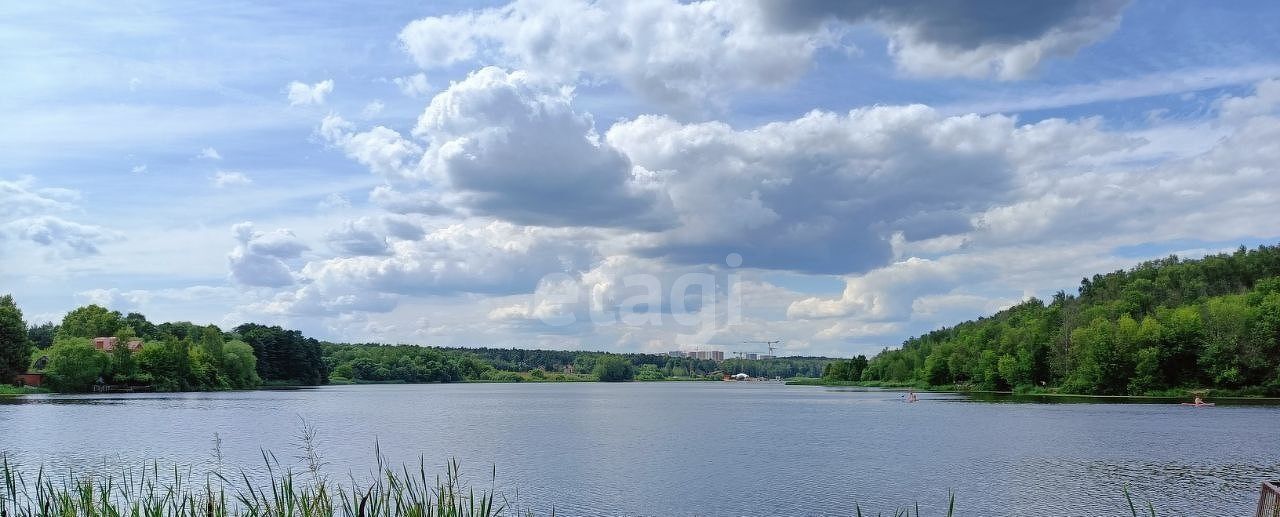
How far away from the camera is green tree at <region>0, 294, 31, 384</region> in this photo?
345 ft

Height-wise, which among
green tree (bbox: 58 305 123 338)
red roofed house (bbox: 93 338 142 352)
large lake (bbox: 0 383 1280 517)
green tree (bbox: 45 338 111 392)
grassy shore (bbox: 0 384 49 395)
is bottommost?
large lake (bbox: 0 383 1280 517)

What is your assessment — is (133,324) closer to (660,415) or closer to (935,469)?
(660,415)

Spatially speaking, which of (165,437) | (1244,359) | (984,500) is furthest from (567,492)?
(1244,359)

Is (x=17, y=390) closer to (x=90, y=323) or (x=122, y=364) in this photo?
(x=122, y=364)

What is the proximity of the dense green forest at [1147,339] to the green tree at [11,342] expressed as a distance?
129266mm

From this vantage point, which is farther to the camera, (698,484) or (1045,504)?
(698,484)

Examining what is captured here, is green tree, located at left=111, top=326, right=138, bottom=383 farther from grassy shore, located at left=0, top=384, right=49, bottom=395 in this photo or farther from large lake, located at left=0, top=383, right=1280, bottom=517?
large lake, located at left=0, top=383, right=1280, bottom=517

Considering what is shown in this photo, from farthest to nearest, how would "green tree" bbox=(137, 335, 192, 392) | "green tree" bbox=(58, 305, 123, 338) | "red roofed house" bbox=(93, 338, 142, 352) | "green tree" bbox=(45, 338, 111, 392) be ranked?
"green tree" bbox=(58, 305, 123, 338) < "red roofed house" bbox=(93, 338, 142, 352) < "green tree" bbox=(137, 335, 192, 392) < "green tree" bbox=(45, 338, 111, 392)

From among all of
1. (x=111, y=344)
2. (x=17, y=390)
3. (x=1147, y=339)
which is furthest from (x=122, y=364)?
(x=1147, y=339)

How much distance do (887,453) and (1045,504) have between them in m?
16.4

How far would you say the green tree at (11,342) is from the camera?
105 metres

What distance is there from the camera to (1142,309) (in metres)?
132

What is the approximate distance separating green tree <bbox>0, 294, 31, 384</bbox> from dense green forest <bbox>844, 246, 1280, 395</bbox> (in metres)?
129

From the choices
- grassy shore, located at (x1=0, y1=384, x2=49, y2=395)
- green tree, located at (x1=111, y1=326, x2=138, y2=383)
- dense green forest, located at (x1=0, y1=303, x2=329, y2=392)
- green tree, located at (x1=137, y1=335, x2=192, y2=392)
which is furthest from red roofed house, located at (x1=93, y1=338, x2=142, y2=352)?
grassy shore, located at (x1=0, y1=384, x2=49, y2=395)
